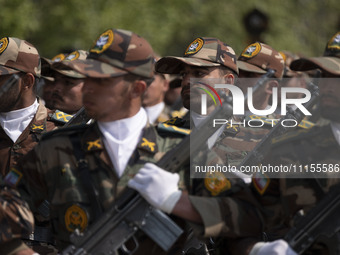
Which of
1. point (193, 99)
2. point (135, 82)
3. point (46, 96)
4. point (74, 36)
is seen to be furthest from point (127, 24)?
point (135, 82)

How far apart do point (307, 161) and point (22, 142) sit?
2.66 metres

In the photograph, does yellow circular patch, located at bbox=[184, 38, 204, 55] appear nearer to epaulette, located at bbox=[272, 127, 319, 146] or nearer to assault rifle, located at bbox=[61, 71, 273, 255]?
epaulette, located at bbox=[272, 127, 319, 146]

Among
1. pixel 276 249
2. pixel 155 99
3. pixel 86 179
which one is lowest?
pixel 155 99

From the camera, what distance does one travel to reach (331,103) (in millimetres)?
4891

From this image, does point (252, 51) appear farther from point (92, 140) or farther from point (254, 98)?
point (92, 140)

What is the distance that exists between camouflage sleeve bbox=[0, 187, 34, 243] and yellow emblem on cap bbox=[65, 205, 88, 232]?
0.24m

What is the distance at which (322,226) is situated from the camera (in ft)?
15.6

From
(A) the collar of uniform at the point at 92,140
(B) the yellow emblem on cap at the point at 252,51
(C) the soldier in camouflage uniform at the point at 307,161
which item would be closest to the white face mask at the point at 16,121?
(A) the collar of uniform at the point at 92,140

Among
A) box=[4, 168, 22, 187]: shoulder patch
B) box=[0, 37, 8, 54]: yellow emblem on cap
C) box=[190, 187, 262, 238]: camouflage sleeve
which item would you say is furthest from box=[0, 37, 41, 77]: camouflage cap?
box=[190, 187, 262, 238]: camouflage sleeve

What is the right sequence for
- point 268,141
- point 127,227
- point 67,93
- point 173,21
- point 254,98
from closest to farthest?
point 127,227
point 268,141
point 67,93
point 254,98
point 173,21

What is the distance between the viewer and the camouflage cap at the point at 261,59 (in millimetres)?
8555

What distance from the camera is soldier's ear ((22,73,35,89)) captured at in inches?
271

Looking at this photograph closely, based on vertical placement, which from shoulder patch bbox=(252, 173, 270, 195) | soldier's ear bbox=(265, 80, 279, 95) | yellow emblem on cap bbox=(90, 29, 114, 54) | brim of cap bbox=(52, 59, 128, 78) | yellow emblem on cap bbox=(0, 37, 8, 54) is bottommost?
soldier's ear bbox=(265, 80, 279, 95)

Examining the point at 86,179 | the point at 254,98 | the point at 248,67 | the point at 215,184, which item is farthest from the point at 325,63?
the point at 248,67
